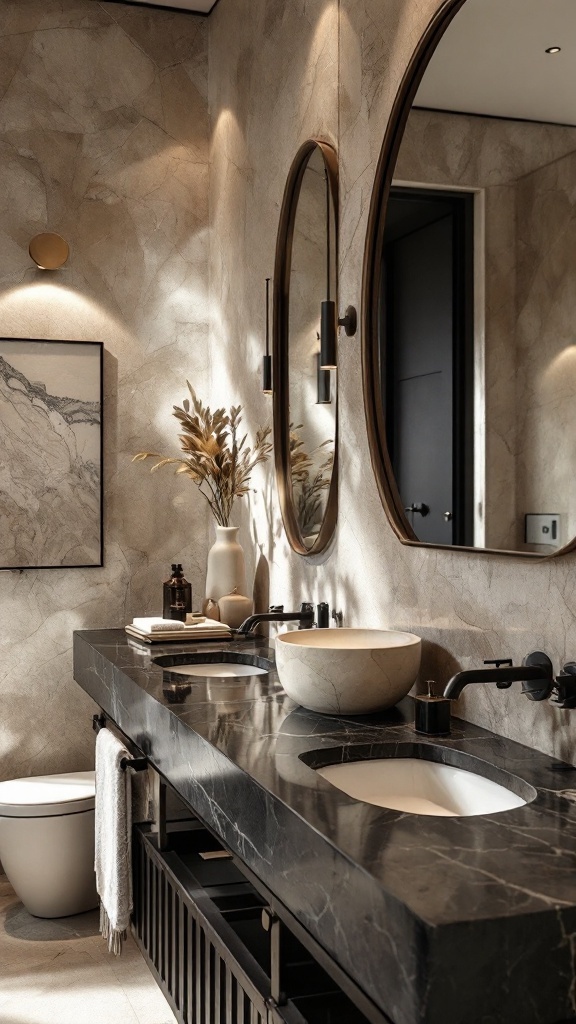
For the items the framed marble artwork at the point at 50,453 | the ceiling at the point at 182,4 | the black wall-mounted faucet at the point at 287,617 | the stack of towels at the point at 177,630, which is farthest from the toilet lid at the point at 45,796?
the ceiling at the point at 182,4

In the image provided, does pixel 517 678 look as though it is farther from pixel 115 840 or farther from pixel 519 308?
pixel 115 840

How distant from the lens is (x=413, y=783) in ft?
5.16

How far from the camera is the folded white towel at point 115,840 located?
2393 millimetres

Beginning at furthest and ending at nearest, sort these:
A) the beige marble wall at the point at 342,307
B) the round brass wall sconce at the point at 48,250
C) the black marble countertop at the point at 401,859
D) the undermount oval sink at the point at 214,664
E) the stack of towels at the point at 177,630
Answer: the round brass wall sconce at the point at 48,250, the stack of towels at the point at 177,630, the undermount oval sink at the point at 214,664, the beige marble wall at the point at 342,307, the black marble countertop at the point at 401,859

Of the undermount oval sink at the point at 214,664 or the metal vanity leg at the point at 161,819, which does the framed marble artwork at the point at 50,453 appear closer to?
the undermount oval sink at the point at 214,664

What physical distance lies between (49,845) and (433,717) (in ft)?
5.95

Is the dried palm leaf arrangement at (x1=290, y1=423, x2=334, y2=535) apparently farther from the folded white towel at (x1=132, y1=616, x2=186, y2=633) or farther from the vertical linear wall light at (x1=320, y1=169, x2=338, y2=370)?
the folded white towel at (x1=132, y1=616, x2=186, y2=633)

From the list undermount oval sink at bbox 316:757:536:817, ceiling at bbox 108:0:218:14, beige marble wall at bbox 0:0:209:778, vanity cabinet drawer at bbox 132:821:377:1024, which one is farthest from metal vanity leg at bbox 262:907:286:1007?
ceiling at bbox 108:0:218:14

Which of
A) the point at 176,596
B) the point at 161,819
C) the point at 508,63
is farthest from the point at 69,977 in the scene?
the point at 508,63

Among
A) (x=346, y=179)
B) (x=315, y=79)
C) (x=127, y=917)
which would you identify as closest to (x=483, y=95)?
(x=346, y=179)

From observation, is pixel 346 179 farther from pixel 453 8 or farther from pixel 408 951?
pixel 408 951

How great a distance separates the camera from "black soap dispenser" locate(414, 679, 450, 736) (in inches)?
64.1

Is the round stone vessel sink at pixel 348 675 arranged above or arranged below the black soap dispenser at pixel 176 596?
below

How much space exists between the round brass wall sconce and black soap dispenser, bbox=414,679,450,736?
225cm
